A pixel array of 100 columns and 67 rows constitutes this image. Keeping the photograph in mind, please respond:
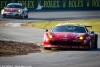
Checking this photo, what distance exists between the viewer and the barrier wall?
54.6 metres

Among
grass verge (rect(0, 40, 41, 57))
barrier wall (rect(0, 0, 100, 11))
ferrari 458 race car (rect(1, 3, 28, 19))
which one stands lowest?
barrier wall (rect(0, 0, 100, 11))

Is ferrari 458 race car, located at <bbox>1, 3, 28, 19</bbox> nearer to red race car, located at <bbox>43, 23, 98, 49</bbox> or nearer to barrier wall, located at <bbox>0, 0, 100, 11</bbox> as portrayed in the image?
barrier wall, located at <bbox>0, 0, 100, 11</bbox>

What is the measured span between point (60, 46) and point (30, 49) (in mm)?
1215

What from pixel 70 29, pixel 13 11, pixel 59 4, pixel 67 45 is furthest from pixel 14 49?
pixel 59 4

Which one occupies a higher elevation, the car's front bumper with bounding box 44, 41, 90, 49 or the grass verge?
the grass verge

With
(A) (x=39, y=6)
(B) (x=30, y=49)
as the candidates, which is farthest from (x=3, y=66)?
(A) (x=39, y=6)

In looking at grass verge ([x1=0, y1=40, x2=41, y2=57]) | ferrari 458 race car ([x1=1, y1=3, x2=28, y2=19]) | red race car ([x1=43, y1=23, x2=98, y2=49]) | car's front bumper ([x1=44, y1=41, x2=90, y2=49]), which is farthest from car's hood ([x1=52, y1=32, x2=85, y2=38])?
ferrari 458 race car ([x1=1, y1=3, x2=28, y2=19])

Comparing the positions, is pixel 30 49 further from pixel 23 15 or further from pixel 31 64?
pixel 23 15

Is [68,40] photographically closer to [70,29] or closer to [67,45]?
[67,45]

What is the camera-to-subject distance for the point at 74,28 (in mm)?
19219

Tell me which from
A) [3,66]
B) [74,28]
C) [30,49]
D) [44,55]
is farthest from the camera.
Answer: [74,28]

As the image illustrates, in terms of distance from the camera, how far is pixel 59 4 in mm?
56344

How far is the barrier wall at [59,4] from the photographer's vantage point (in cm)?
5459

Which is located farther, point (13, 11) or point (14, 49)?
point (13, 11)
